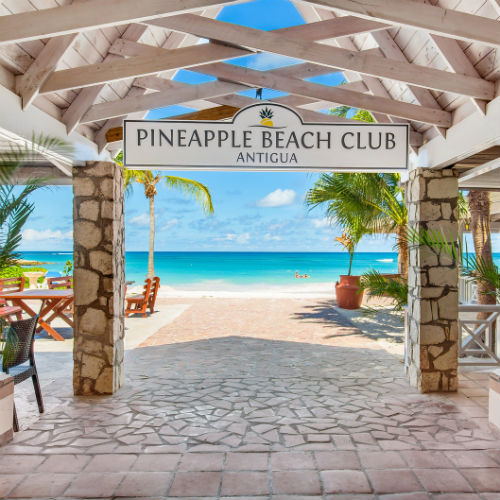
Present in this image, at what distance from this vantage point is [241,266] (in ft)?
146

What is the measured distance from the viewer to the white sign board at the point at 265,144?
329 centimetres

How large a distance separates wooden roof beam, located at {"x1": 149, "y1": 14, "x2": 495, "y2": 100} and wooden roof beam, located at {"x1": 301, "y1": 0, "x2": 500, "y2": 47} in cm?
66

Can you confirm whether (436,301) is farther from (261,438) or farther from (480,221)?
(480,221)

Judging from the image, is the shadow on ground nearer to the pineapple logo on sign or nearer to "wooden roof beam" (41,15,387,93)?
the pineapple logo on sign

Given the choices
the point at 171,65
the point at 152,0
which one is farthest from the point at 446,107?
the point at 152,0

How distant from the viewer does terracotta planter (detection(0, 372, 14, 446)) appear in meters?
3.05

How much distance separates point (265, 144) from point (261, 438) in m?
2.23

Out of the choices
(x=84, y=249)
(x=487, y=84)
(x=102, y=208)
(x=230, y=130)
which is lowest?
(x=84, y=249)

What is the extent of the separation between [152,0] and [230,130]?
44.1 inches

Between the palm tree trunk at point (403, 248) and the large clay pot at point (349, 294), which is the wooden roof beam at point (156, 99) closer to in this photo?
the palm tree trunk at point (403, 248)

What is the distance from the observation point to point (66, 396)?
13.7 feet

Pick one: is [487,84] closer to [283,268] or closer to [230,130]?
[230,130]

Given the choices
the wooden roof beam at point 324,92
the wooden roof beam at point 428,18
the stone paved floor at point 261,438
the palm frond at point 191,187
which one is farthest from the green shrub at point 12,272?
the palm frond at point 191,187

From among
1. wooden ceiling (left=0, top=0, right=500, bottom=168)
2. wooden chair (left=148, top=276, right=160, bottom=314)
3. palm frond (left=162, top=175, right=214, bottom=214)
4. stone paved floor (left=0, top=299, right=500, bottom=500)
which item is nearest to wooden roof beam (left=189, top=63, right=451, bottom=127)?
wooden ceiling (left=0, top=0, right=500, bottom=168)
